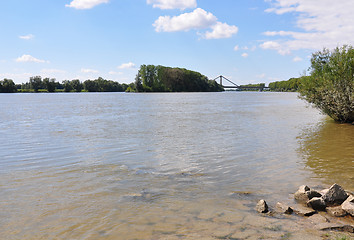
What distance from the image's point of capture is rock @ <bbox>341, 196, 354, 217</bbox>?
6428mm

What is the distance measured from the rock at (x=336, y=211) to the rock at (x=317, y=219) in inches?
15.0

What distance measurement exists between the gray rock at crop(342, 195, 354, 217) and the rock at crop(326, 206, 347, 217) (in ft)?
0.27

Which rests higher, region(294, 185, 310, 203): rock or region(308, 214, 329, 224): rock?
region(294, 185, 310, 203): rock

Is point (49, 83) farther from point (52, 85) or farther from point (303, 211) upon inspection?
point (303, 211)

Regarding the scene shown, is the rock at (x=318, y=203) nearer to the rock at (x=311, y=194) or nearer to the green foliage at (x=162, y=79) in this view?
the rock at (x=311, y=194)

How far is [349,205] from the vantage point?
21.5 feet

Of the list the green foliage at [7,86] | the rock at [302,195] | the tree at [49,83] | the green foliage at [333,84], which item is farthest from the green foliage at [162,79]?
the rock at [302,195]

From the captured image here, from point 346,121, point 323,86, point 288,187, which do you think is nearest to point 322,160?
point 288,187

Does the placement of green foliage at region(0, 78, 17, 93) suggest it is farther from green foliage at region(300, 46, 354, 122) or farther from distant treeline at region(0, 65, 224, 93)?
green foliage at region(300, 46, 354, 122)

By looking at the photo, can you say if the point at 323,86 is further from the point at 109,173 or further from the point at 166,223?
the point at 166,223

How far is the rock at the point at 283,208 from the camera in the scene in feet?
22.0

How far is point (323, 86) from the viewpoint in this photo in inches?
973

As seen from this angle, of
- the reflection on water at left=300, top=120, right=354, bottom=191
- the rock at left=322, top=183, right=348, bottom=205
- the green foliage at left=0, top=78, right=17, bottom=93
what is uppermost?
the green foliage at left=0, top=78, right=17, bottom=93

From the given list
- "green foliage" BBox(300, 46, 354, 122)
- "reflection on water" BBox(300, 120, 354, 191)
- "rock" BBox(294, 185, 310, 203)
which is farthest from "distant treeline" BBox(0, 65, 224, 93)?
"rock" BBox(294, 185, 310, 203)
